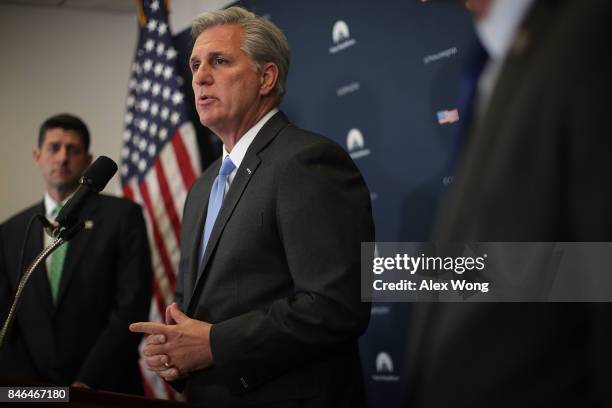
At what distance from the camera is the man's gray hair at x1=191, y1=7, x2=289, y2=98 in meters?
2.46

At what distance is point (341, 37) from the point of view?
149 inches

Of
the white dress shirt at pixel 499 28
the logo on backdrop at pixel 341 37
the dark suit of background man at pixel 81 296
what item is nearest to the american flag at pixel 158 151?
the dark suit of background man at pixel 81 296

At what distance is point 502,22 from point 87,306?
3.27m

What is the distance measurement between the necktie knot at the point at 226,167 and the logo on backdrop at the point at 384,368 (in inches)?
54.2

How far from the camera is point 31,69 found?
Result: 5570mm

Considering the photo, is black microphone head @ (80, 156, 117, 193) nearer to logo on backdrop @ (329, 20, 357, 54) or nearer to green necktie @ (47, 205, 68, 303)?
green necktie @ (47, 205, 68, 303)

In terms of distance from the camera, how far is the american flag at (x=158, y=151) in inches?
181

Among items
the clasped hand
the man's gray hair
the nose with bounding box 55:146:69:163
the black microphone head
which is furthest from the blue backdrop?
the black microphone head

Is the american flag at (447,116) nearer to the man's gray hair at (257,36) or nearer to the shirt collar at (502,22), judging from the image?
the man's gray hair at (257,36)

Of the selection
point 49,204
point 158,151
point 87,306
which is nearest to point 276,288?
point 87,306

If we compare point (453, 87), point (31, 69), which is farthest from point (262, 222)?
point (31, 69)

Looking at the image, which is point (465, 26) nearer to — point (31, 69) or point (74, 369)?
point (74, 369)

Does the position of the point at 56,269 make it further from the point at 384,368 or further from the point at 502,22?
the point at 502,22

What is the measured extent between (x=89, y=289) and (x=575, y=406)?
330 centimetres
